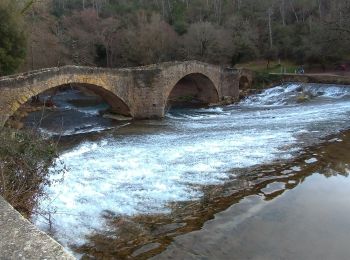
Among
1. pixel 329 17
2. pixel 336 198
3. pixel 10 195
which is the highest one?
pixel 329 17

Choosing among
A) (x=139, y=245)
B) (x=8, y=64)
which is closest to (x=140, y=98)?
(x=8, y=64)

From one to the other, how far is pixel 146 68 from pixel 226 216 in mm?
16343

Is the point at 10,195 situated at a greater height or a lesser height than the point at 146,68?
lesser

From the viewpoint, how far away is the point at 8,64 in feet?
80.7

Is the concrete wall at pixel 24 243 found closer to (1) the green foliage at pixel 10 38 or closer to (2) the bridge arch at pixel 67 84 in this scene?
(2) the bridge arch at pixel 67 84

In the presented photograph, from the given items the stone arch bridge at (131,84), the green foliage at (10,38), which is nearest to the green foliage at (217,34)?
the green foliage at (10,38)

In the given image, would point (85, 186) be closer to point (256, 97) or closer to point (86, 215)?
point (86, 215)

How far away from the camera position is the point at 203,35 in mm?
42375

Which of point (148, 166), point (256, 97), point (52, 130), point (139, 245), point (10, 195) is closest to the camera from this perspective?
point (10, 195)

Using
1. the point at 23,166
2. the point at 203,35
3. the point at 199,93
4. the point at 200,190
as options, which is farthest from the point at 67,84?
the point at 203,35

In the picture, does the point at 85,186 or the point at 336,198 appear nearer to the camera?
the point at 336,198

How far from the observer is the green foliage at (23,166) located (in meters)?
7.81

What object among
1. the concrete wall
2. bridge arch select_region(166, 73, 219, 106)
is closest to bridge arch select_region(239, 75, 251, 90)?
bridge arch select_region(166, 73, 219, 106)

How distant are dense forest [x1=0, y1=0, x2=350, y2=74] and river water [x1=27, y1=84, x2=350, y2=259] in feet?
62.8
